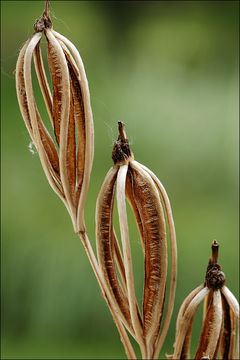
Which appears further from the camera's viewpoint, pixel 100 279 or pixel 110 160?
pixel 110 160

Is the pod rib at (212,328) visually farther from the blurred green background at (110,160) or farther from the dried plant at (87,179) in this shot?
the blurred green background at (110,160)

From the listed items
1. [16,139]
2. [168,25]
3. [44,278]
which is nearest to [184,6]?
[168,25]

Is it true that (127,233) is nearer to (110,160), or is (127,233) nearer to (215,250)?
(215,250)

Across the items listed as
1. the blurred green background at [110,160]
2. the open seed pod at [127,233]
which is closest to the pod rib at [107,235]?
the open seed pod at [127,233]

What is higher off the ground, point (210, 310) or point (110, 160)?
point (110, 160)

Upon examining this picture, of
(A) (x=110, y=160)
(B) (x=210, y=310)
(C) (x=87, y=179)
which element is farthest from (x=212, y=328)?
(A) (x=110, y=160)
